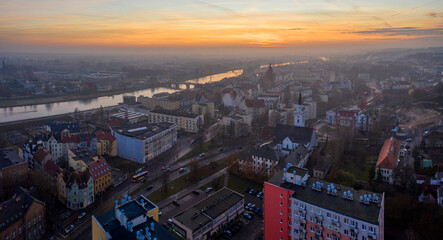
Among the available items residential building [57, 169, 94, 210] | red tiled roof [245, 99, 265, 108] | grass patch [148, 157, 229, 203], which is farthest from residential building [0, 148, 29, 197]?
red tiled roof [245, 99, 265, 108]

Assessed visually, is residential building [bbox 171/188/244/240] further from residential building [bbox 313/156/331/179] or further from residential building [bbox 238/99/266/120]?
residential building [bbox 238/99/266/120]

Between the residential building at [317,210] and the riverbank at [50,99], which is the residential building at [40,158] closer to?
the residential building at [317,210]

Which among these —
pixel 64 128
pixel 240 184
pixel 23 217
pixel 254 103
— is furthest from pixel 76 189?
pixel 254 103

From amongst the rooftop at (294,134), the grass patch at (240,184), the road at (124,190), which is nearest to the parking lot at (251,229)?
the grass patch at (240,184)

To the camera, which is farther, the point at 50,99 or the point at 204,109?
the point at 50,99

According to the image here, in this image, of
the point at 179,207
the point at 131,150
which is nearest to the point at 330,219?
the point at 179,207

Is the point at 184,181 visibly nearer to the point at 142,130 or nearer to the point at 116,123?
the point at 142,130

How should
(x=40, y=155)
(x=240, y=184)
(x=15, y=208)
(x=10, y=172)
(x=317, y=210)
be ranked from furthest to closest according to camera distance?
(x=40, y=155), (x=240, y=184), (x=10, y=172), (x=15, y=208), (x=317, y=210)
